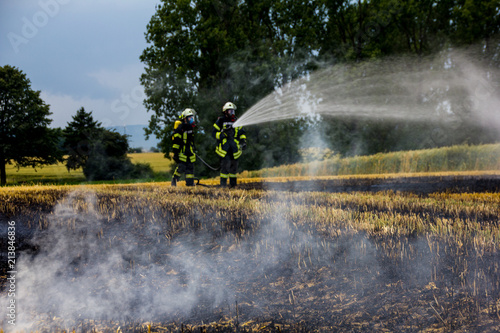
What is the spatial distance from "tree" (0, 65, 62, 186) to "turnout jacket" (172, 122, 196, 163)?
17.0 meters

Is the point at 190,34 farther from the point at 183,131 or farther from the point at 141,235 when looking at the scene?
the point at 141,235

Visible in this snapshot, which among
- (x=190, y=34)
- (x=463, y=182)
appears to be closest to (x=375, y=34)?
(x=190, y=34)

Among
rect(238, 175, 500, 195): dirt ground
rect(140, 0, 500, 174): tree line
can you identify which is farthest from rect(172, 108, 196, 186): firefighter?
rect(140, 0, 500, 174): tree line

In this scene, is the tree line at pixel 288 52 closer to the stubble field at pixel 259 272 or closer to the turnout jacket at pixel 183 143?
the turnout jacket at pixel 183 143

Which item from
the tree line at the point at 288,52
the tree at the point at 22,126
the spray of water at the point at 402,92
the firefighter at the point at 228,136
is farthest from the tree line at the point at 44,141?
the firefighter at the point at 228,136

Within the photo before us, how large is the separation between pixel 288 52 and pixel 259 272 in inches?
903

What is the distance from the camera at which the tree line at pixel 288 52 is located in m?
22.3

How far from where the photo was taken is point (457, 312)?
277cm

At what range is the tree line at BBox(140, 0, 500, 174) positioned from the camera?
22328 mm

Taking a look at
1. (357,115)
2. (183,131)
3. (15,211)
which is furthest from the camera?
(357,115)

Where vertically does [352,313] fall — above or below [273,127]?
below

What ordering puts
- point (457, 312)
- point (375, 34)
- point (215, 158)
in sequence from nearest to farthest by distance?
point (457, 312)
point (215, 158)
point (375, 34)

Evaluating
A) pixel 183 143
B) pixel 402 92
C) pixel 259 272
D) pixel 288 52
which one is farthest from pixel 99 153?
pixel 259 272

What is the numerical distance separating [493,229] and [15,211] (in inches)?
274
